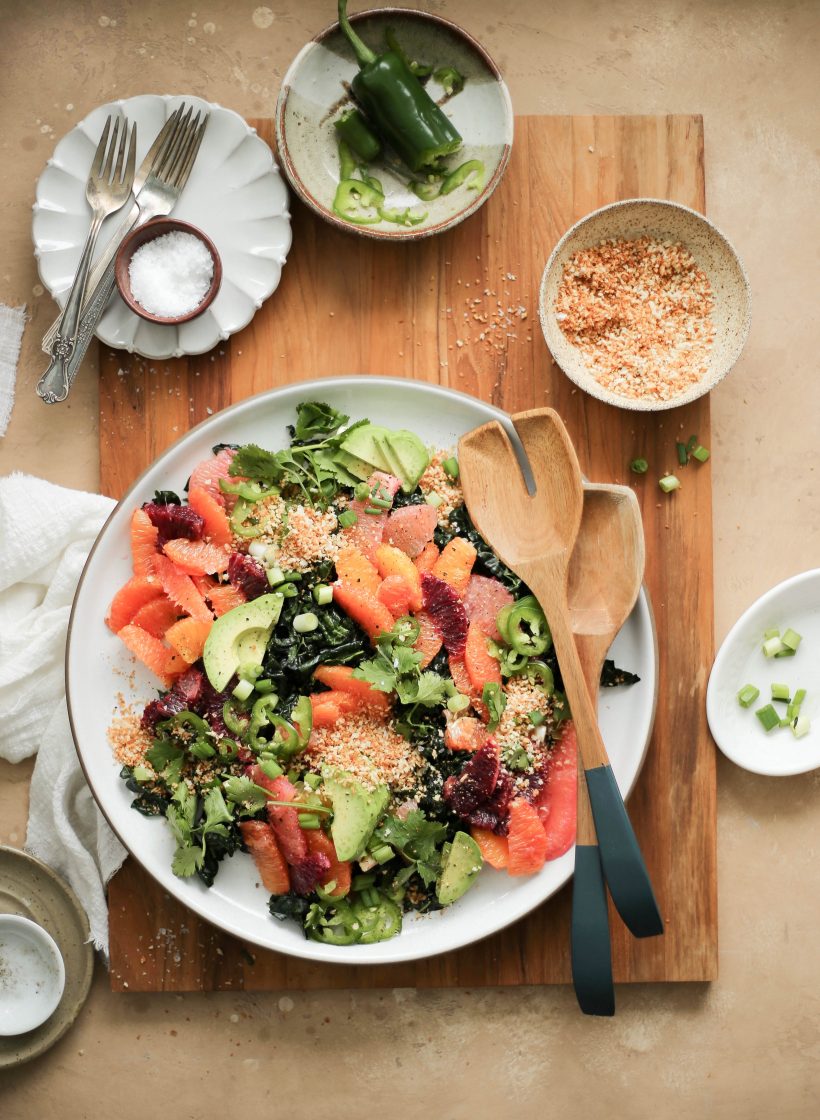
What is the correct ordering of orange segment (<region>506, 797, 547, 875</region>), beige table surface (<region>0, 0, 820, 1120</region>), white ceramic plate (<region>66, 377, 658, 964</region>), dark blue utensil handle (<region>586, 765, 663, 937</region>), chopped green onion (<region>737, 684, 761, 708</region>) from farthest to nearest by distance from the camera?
beige table surface (<region>0, 0, 820, 1120</region>) → chopped green onion (<region>737, 684, 761, 708</region>) → white ceramic plate (<region>66, 377, 658, 964</region>) → orange segment (<region>506, 797, 547, 875</region>) → dark blue utensil handle (<region>586, 765, 663, 937</region>)

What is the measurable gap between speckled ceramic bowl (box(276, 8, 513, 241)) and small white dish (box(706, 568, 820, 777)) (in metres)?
1.43

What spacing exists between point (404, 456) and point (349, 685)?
63 centimetres

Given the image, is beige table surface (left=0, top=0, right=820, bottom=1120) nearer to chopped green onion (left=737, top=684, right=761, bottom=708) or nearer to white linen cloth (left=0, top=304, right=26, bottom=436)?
white linen cloth (left=0, top=304, right=26, bottom=436)

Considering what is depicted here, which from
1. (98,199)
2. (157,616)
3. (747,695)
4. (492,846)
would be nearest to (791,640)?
(747,695)

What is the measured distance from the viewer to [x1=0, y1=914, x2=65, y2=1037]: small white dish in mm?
2680

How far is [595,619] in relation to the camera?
2488mm

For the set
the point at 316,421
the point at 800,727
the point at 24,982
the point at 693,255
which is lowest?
the point at 24,982

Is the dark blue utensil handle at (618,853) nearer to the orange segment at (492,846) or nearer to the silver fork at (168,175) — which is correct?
the orange segment at (492,846)

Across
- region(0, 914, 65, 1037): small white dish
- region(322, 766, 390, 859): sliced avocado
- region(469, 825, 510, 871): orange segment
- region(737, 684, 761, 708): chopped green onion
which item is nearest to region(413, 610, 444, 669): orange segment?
region(322, 766, 390, 859): sliced avocado

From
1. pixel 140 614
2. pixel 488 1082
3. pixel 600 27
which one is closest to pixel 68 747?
pixel 140 614

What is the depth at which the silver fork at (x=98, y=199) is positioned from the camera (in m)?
2.62

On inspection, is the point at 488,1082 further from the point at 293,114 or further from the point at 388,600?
the point at 293,114

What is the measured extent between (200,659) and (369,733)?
487 mm

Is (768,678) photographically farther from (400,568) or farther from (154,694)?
(154,694)
